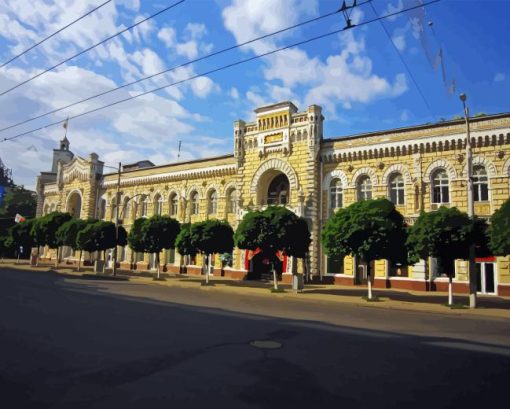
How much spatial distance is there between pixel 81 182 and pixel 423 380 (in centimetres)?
5213

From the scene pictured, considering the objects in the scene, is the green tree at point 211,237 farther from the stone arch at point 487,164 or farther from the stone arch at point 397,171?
the stone arch at point 487,164

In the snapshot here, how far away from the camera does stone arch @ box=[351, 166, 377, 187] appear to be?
29578 mm

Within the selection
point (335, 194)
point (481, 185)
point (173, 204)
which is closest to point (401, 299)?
point (481, 185)

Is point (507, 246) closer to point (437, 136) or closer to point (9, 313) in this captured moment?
point (437, 136)

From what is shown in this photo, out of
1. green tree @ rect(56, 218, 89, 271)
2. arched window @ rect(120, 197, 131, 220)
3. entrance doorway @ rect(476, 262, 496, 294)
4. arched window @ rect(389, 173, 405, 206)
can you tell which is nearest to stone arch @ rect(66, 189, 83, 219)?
arched window @ rect(120, 197, 131, 220)

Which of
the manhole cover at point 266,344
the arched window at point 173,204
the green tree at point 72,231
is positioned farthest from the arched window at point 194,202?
the manhole cover at point 266,344

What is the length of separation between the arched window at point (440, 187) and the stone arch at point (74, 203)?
44.5 m

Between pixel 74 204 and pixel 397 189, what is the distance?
145 ft

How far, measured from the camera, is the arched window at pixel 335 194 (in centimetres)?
3144

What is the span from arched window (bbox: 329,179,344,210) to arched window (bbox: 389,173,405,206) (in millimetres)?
3928

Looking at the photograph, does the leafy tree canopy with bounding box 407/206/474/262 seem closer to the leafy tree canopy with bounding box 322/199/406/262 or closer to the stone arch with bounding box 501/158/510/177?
the leafy tree canopy with bounding box 322/199/406/262

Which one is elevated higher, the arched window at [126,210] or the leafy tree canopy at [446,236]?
the arched window at [126,210]

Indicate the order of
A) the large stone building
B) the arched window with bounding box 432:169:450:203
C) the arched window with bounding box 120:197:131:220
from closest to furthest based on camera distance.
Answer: the large stone building < the arched window with bounding box 432:169:450:203 < the arched window with bounding box 120:197:131:220

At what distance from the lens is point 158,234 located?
33.0 metres
